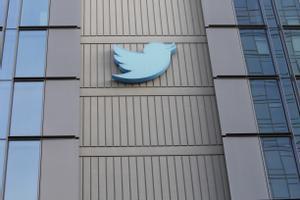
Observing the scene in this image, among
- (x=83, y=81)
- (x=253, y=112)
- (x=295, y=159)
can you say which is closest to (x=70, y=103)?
(x=83, y=81)

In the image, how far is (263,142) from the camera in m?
11.6

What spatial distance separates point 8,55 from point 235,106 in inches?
199

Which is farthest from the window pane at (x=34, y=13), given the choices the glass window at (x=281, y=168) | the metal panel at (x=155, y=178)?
the glass window at (x=281, y=168)

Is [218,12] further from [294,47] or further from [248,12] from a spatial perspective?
[294,47]

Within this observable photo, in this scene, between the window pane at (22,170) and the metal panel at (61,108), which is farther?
the metal panel at (61,108)

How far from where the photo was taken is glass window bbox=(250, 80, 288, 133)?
468 inches

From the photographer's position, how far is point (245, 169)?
36.8 ft

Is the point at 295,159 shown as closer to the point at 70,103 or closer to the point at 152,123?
the point at 152,123

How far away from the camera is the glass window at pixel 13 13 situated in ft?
42.6

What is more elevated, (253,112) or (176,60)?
(176,60)

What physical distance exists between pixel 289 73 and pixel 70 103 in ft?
15.9

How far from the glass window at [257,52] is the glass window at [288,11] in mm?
690

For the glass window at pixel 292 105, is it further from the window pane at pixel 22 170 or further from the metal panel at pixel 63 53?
the window pane at pixel 22 170

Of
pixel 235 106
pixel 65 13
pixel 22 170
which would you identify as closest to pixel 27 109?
pixel 22 170
